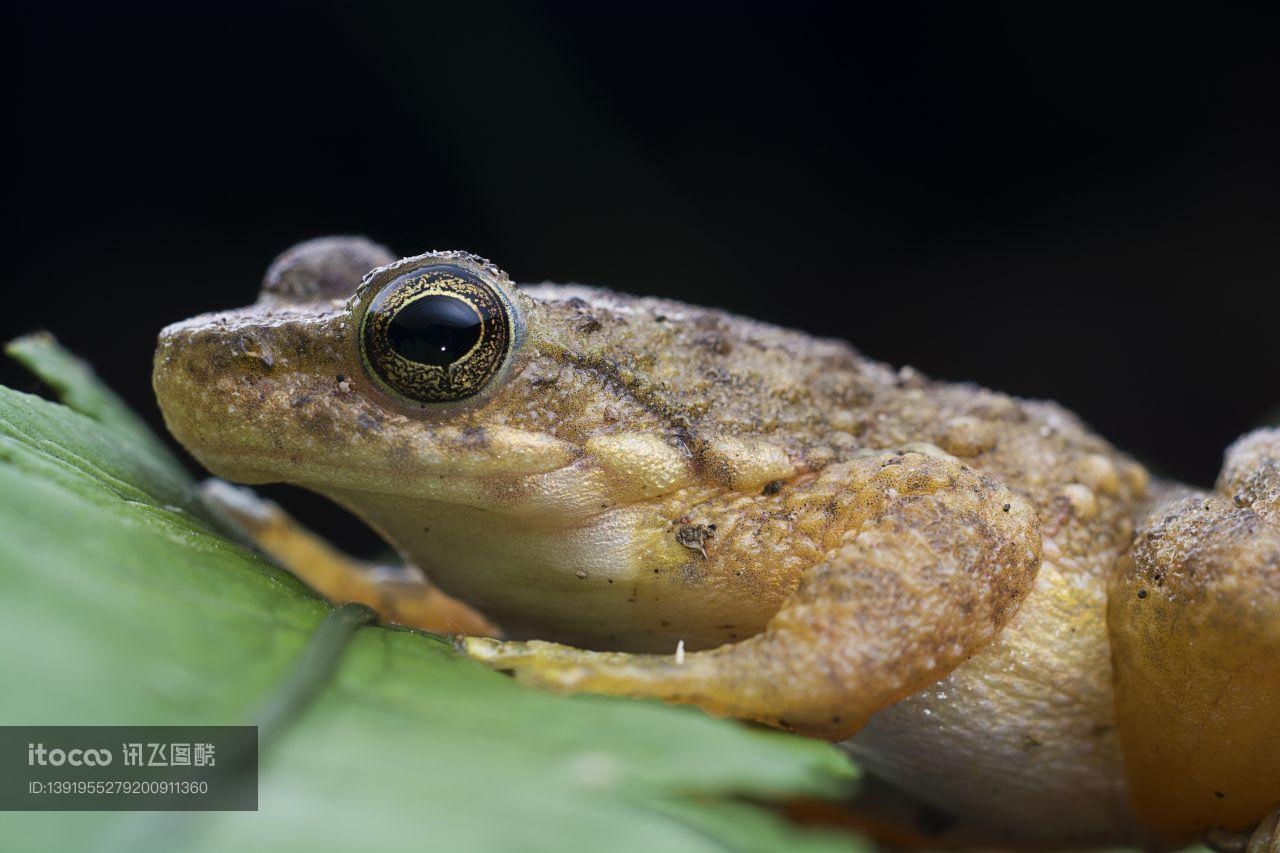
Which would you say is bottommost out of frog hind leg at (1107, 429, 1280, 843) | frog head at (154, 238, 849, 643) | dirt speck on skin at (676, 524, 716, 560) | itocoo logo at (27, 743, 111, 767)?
itocoo logo at (27, 743, 111, 767)

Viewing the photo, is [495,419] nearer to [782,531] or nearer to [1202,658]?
[782,531]

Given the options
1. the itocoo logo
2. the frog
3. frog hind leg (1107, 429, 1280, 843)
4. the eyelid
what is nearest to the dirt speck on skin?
the frog

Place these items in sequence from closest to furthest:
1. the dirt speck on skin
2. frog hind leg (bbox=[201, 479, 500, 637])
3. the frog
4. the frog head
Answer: the frog → the frog head → the dirt speck on skin → frog hind leg (bbox=[201, 479, 500, 637])

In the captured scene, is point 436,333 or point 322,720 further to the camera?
point 436,333

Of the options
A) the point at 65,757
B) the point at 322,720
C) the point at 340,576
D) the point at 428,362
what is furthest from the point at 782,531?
the point at 340,576

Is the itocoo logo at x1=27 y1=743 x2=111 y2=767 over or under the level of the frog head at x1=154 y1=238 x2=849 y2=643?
under

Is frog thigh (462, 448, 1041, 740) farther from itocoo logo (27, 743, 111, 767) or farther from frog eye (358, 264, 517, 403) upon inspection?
itocoo logo (27, 743, 111, 767)

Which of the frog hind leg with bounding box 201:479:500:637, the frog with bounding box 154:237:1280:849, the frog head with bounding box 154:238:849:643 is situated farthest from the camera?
the frog hind leg with bounding box 201:479:500:637
